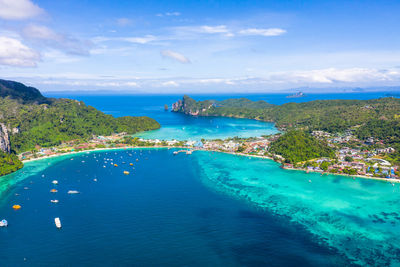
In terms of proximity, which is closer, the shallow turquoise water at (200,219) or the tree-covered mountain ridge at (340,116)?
the shallow turquoise water at (200,219)

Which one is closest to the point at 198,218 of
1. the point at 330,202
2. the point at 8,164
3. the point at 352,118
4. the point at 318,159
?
the point at 330,202

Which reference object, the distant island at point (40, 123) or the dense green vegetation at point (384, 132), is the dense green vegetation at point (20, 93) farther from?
the dense green vegetation at point (384, 132)

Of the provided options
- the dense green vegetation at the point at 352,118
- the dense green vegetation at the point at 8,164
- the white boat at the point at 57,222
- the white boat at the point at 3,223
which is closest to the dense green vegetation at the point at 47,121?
the dense green vegetation at the point at 8,164

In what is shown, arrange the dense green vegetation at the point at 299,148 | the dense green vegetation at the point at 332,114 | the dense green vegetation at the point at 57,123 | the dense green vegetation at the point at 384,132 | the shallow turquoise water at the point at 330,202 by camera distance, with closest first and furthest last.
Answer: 1. the shallow turquoise water at the point at 330,202
2. the dense green vegetation at the point at 299,148
3. the dense green vegetation at the point at 384,132
4. the dense green vegetation at the point at 57,123
5. the dense green vegetation at the point at 332,114

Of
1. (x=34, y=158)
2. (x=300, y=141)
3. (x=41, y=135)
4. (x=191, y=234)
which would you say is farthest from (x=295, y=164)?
(x=41, y=135)

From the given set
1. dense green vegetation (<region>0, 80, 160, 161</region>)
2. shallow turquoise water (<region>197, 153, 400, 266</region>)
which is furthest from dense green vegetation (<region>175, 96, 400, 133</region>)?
dense green vegetation (<region>0, 80, 160, 161</region>)
